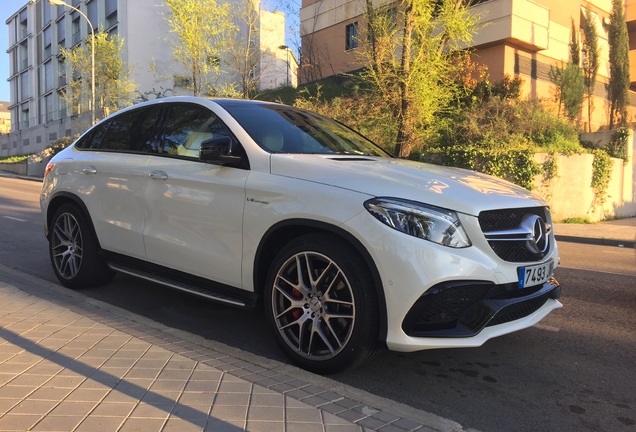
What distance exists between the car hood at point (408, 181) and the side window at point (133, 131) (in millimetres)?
1684

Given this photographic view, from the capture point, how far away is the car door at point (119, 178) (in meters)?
4.53

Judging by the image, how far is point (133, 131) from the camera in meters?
4.95

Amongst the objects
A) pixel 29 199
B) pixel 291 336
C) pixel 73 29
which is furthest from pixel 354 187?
pixel 73 29

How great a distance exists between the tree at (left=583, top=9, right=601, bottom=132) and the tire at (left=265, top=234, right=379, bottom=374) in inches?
912

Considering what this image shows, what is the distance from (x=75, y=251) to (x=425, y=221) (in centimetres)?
385

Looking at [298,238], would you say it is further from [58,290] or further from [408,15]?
[408,15]

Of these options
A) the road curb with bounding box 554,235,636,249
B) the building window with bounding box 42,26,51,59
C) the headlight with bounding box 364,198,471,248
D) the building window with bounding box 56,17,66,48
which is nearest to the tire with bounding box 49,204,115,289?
the headlight with bounding box 364,198,471,248

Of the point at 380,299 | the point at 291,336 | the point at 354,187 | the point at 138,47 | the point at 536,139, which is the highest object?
the point at 138,47

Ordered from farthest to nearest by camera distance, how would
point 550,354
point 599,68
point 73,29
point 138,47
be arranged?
1. point 73,29
2. point 138,47
3. point 599,68
4. point 550,354

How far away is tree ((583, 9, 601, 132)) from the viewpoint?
22422 millimetres

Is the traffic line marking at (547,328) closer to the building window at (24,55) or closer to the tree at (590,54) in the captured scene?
the tree at (590,54)

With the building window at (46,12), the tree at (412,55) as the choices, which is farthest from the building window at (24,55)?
the tree at (412,55)

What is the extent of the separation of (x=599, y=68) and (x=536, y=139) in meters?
10.5

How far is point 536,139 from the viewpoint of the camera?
54.1ft
